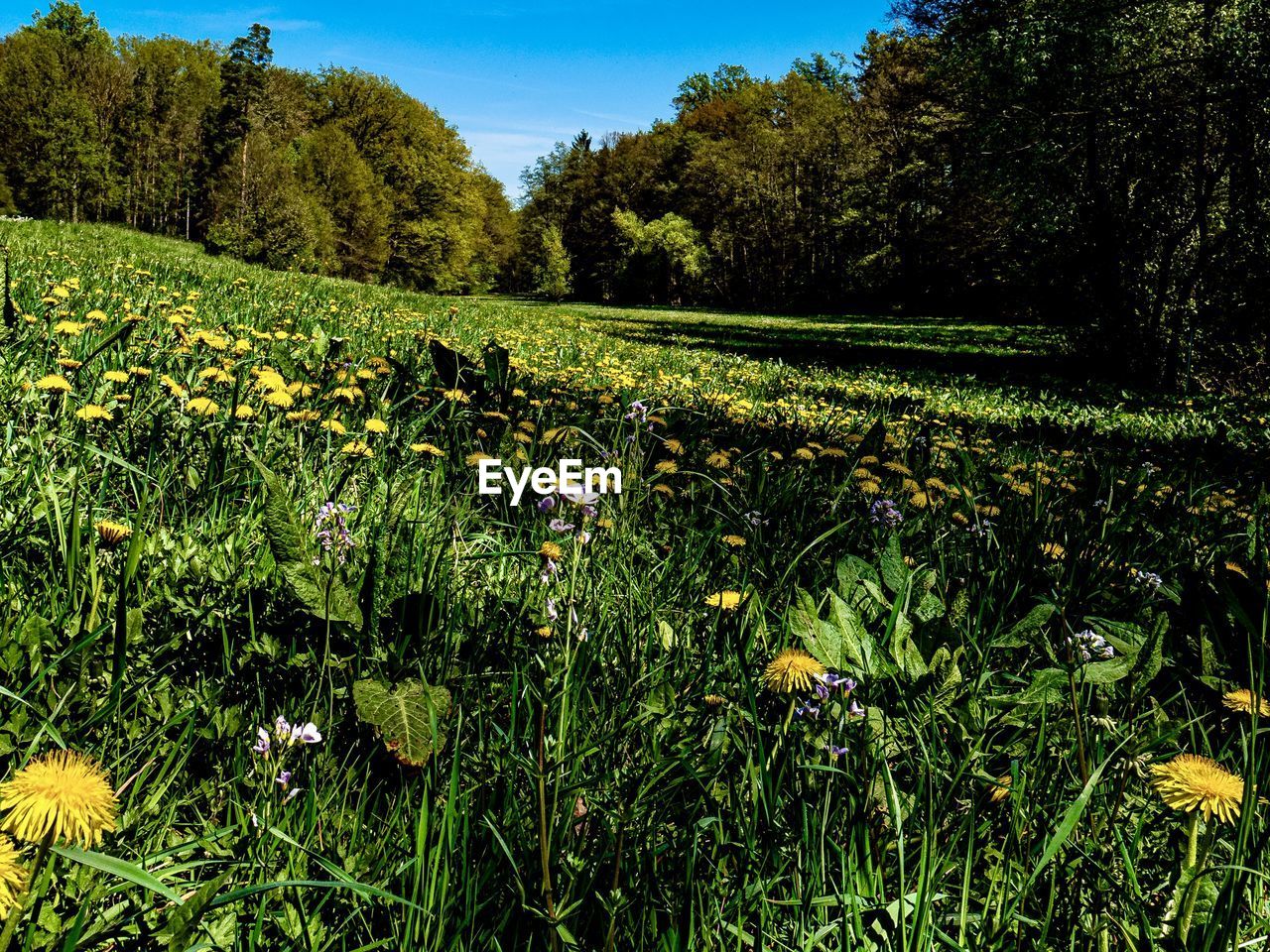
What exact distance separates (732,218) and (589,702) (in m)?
49.8

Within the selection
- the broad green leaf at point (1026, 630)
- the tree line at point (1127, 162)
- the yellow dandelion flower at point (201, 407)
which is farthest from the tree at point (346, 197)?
the broad green leaf at point (1026, 630)

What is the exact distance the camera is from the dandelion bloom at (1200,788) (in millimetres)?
808

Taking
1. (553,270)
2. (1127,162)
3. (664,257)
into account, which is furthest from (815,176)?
(1127,162)

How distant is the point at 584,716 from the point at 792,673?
400 millimetres

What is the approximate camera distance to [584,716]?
1292 mm

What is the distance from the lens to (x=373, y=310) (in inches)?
346

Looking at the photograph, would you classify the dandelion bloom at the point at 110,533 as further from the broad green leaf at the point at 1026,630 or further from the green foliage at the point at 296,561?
the broad green leaf at the point at 1026,630

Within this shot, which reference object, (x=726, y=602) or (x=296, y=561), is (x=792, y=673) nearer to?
(x=726, y=602)

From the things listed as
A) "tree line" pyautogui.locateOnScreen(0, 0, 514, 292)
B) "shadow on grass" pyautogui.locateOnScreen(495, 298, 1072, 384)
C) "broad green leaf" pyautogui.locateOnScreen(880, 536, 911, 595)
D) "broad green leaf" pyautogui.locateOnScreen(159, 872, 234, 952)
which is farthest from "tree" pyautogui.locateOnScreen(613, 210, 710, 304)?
"broad green leaf" pyautogui.locateOnScreen(159, 872, 234, 952)

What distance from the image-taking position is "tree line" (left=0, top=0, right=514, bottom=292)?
1253 inches

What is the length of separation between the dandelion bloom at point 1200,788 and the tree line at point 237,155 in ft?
94.4

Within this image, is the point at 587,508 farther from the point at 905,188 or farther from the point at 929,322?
the point at 905,188

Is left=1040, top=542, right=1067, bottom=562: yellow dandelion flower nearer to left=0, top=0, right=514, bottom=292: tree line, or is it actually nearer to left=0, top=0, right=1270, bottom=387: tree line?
left=0, top=0, right=1270, bottom=387: tree line

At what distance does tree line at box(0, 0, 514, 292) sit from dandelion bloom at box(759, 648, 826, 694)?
2835 centimetres
